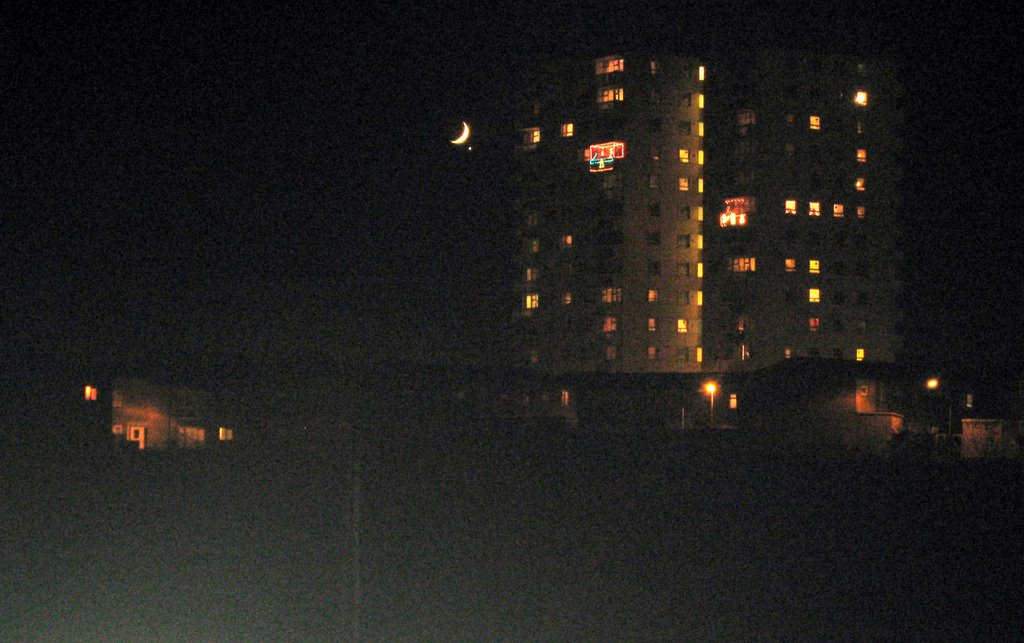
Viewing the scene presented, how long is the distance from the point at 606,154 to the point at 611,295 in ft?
18.6

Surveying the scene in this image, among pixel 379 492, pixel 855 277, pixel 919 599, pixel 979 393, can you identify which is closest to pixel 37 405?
pixel 379 492

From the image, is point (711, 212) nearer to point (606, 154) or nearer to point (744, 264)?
point (744, 264)

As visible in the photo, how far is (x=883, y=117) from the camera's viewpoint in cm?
4253

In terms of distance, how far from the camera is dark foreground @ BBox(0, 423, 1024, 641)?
19.4 ft

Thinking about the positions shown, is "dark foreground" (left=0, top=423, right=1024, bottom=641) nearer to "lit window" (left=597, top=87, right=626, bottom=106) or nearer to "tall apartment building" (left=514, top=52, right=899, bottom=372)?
"tall apartment building" (left=514, top=52, right=899, bottom=372)

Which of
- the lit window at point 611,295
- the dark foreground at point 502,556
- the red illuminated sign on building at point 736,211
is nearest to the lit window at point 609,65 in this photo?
the red illuminated sign on building at point 736,211

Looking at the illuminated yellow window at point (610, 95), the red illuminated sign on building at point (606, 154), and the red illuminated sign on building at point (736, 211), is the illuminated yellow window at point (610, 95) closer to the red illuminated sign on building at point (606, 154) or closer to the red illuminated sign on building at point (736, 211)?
the red illuminated sign on building at point (606, 154)

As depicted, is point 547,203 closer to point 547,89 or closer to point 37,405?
point 547,89

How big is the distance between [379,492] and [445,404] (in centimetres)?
1397

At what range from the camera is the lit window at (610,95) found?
1671 inches

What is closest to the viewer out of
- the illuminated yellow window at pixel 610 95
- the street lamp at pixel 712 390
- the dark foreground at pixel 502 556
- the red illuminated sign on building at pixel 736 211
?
the dark foreground at pixel 502 556

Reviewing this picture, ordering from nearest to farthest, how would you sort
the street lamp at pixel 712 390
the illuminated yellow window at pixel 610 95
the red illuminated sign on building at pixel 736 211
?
1. the street lamp at pixel 712 390
2. the red illuminated sign on building at pixel 736 211
3. the illuminated yellow window at pixel 610 95

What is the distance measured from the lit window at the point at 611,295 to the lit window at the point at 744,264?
457cm

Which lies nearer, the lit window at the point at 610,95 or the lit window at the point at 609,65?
the lit window at the point at 610,95
